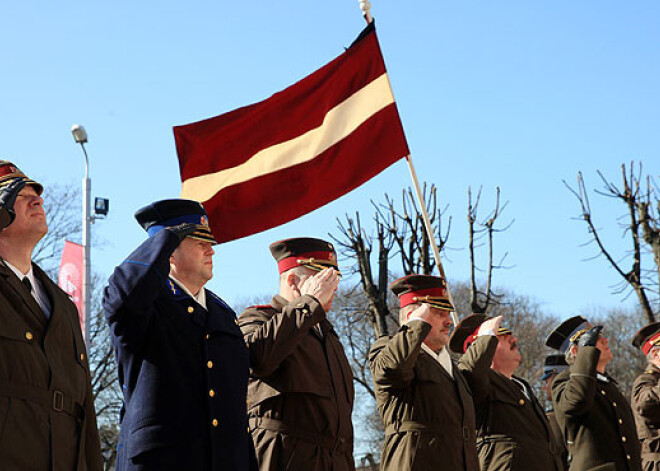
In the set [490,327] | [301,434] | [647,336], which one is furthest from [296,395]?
[647,336]

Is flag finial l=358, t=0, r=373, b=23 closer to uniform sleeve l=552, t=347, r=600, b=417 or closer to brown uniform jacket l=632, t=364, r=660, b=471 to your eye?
uniform sleeve l=552, t=347, r=600, b=417

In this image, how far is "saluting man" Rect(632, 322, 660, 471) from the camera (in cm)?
977

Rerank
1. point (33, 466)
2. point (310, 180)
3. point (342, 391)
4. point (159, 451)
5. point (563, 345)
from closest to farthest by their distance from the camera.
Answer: point (33, 466) < point (159, 451) < point (342, 391) < point (310, 180) < point (563, 345)

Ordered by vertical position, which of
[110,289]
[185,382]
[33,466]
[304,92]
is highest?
[304,92]

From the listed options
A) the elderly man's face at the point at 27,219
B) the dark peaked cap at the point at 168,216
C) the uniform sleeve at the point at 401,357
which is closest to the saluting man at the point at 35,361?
the elderly man's face at the point at 27,219

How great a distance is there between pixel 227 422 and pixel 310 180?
3.88 m

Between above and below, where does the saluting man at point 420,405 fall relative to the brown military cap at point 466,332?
below

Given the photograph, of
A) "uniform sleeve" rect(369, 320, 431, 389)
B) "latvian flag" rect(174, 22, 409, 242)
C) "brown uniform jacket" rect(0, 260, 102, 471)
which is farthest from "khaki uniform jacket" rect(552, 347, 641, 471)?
"brown uniform jacket" rect(0, 260, 102, 471)

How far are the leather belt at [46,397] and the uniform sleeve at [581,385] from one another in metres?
5.76

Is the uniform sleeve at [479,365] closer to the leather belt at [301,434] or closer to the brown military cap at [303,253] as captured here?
the brown military cap at [303,253]

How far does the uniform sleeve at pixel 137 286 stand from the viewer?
4.35m

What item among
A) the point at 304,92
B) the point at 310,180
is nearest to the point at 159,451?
the point at 310,180

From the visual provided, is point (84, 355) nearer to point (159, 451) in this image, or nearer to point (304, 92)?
point (159, 451)

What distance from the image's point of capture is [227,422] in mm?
4555
